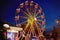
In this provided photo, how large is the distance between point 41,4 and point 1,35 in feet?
6.67

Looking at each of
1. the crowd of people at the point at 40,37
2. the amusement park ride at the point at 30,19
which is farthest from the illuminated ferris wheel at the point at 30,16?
the crowd of people at the point at 40,37

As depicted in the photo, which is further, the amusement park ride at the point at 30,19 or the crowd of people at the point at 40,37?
the amusement park ride at the point at 30,19

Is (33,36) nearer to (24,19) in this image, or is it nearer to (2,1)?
(24,19)

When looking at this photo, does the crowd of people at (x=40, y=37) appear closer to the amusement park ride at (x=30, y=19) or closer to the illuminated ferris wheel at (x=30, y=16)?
the amusement park ride at (x=30, y=19)

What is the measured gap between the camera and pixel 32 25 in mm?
6129

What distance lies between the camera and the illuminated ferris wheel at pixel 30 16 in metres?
5.95

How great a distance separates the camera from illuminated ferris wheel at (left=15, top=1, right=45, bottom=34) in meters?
5.95

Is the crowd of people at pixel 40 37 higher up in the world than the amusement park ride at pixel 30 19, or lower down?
lower down

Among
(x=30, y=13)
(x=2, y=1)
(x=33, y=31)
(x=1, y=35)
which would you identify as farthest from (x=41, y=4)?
(x=1, y=35)

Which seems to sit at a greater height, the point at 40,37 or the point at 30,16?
the point at 30,16

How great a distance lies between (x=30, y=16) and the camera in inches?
244

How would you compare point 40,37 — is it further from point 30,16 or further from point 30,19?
point 30,16

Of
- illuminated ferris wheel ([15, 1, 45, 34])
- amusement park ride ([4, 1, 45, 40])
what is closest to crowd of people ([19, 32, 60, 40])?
amusement park ride ([4, 1, 45, 40])

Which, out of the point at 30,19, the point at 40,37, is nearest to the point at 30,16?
the point at 30,19
